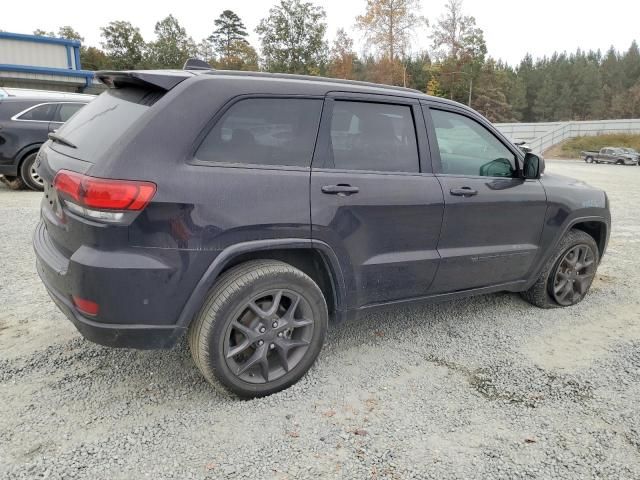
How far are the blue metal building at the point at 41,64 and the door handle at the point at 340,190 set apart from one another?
61.2ft

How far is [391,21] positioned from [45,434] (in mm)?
42825

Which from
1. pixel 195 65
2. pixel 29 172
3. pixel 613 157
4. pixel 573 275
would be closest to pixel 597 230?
pixel 573 275

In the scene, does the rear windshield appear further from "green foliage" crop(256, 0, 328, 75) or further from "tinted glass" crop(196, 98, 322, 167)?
"green foliage" crop(256, 0, 328, 75)

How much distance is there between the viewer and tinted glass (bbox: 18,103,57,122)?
8.43 metres

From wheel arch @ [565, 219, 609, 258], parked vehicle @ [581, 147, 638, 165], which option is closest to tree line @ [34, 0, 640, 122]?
parked vehicle @ [581, 147, 638, 165]

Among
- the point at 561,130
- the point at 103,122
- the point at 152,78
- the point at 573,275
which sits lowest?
the point at 561,130

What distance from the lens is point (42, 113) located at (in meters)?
8.58

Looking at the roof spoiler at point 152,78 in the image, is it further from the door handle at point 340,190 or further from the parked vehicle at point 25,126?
the parked vehicle at point 25,126

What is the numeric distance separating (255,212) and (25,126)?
24.9ft

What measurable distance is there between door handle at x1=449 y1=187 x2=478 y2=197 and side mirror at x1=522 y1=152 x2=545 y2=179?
0.58 metres

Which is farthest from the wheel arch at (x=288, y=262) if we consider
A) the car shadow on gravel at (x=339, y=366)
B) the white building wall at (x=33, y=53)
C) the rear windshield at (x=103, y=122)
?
the white building wall at (x=33, y=53)

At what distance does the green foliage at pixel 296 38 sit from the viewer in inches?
1773

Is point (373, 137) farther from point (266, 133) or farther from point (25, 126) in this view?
point (25, 126)

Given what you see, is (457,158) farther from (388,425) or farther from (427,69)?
(427,69)
